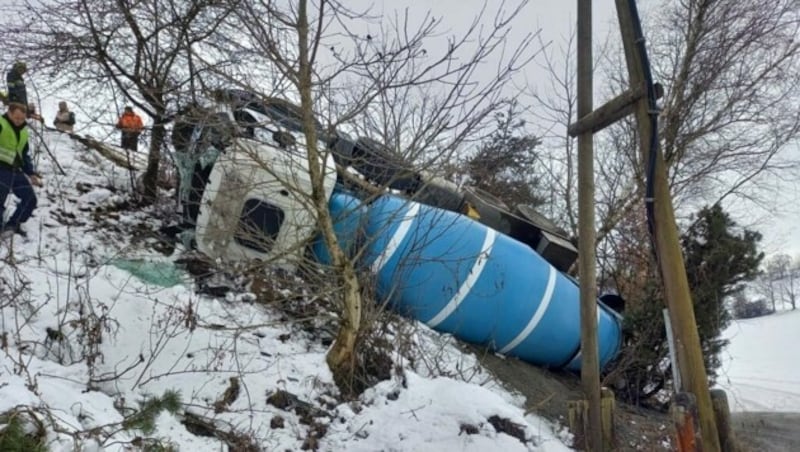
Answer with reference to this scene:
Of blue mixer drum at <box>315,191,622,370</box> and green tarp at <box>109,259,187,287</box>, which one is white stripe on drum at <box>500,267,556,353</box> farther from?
green tarp at <box>109,259,187,287</box>

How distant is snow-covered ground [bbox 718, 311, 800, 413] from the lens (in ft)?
32.3

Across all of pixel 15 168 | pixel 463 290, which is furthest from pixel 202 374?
pixel 15 168

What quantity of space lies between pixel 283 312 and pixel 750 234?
6272 millimetres

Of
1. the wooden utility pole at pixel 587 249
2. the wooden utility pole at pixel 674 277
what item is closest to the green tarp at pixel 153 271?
the wooden utility pole at pixel 587 249


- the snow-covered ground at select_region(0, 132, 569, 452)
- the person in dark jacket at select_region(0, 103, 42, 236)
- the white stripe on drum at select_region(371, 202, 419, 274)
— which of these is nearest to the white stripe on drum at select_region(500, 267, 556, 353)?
the snow-covered ground at select_region(0, 132, 569, 452)

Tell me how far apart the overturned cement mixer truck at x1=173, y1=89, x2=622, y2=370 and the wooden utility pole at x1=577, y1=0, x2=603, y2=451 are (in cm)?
104

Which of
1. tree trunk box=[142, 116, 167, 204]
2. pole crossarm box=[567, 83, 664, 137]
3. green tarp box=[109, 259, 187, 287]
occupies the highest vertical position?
pole crossarm box=[567, 83, 664, 137]

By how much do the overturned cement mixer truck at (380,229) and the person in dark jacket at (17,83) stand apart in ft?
9.24

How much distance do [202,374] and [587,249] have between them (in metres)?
3.38

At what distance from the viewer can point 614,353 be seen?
678 centimetres

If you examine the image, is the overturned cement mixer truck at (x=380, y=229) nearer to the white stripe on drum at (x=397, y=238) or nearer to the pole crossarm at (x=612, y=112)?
the white stripe on drum at (x=397, y=238)

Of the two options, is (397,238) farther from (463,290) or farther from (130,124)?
(130,124)

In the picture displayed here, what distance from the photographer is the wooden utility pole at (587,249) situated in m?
4.67

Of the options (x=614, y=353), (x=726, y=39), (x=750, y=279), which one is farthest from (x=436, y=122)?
(x=726, y=39)
